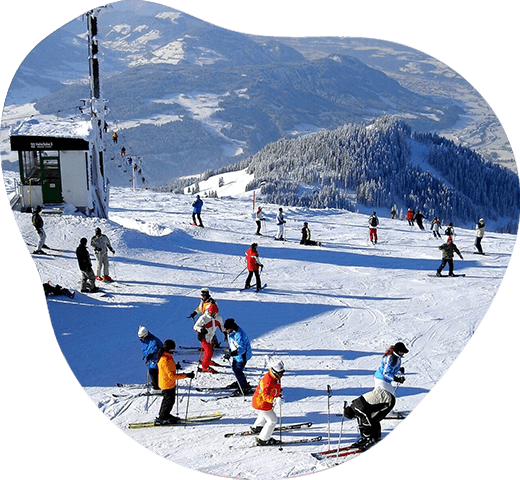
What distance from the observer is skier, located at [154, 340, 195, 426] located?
9.80m

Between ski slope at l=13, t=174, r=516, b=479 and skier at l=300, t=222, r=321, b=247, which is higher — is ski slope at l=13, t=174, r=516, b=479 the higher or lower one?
the lower one

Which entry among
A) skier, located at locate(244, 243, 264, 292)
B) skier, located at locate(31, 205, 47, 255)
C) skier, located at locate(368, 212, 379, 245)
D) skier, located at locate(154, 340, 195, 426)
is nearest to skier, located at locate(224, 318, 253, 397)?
skier, located at locate(154, 340, 195, 426)

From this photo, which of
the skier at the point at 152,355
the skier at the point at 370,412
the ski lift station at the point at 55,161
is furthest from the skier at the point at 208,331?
the ski lift station at the point at 55,161

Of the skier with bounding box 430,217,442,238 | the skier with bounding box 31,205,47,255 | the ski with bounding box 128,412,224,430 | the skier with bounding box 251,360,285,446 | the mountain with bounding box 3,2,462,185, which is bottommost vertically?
the ski with bounding box 128,412,224,430

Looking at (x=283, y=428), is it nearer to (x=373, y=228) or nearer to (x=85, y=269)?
(x=85, y=269)

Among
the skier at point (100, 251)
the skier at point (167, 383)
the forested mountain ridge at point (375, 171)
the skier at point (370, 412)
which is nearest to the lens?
the skier at point (370, 412)

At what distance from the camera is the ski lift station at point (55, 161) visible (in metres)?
15.2

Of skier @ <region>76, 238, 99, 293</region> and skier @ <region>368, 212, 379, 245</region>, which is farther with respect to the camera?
skier @ <region>368, 212, 379, 245</region>

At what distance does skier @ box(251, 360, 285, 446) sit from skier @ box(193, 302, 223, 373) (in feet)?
7.30

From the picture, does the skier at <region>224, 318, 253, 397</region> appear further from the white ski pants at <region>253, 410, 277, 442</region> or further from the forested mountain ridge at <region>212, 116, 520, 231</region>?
the forested mountain ridge at <region>212, 116, 520, 231</region>

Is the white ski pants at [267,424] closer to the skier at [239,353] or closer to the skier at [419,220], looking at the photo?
the skier at [239,353]

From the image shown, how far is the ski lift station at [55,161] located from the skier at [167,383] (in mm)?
6400

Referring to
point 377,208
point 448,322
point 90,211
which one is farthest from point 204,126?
point 448,322

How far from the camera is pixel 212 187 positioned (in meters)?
61.6
